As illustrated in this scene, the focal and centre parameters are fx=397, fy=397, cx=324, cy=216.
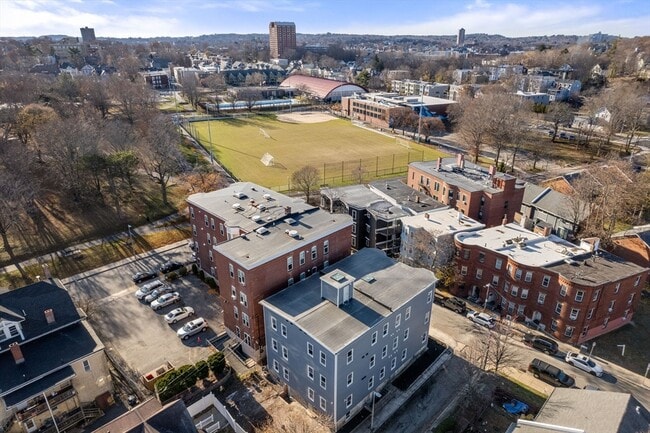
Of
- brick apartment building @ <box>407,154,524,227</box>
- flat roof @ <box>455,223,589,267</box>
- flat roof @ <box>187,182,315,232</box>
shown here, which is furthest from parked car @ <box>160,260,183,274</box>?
brick apartment building @ <box>407,154,524,227</box>

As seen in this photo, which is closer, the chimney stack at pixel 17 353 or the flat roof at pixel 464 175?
the chimney stack at pixel 17 353

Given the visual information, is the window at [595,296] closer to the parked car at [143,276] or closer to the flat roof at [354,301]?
the flat roof at [354,301]

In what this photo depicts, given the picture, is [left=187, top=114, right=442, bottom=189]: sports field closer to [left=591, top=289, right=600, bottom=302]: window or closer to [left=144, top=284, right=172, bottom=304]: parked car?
[left=144, top=284, right=172, bottom=304]: parked car

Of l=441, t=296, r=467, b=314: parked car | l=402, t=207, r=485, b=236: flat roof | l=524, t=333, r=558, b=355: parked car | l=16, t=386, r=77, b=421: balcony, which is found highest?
l=402, t=207, r=485, b=236: flat roof

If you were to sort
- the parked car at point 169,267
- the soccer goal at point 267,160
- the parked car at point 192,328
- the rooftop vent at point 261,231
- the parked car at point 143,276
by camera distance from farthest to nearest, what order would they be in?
the soccer goal at point 267,160 < the parked car at point 169,267 < the parked car at point 143,276 < the parked car at point 192,328 < the rooftop vent at point 261,231

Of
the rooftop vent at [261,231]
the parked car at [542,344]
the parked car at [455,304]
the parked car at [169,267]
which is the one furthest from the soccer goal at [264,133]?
the parked car at [542,344]
